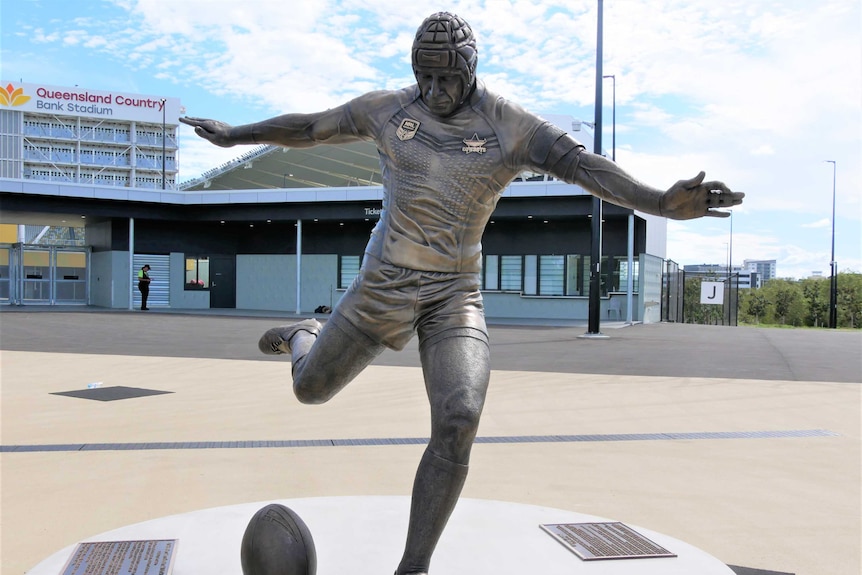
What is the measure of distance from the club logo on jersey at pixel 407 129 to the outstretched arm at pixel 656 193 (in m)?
0.74

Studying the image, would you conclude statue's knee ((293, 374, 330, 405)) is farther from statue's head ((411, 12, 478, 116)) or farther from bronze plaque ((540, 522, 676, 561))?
bronze plaque ((540, 522, 676, 561))

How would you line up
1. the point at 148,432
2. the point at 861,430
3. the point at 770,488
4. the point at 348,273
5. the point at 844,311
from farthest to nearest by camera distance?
the point at 844,311 < the point at 348,273 < the point at 861,430 < the point at 148,432 < the point at 770,488

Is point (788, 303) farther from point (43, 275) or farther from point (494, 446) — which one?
point (494, 446)

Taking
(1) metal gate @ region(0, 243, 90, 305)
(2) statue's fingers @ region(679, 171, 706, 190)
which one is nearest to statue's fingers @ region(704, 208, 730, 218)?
(2) statue's fingers @ region(679, 171, 706, 190)

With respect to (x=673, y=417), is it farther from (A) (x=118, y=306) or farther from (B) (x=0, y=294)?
(B) (x=0, y=294)

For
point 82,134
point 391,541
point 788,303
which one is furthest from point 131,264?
point 82,134

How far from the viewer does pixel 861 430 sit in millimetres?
7816

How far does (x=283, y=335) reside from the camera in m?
Answer: 3.89

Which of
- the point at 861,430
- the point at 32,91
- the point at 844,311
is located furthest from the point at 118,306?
the point at 32,91

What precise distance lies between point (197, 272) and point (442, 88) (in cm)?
3144

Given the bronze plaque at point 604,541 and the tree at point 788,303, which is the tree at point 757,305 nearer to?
the tree at point 788,303

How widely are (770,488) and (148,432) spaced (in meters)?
5.29

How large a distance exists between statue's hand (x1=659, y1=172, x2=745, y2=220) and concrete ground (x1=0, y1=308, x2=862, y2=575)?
2.03 meters

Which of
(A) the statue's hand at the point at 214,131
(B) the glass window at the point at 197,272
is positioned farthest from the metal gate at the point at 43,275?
(A) the statue's hand at the point at 214,131
